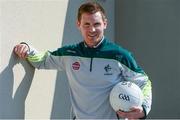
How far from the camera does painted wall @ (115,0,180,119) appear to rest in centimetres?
671

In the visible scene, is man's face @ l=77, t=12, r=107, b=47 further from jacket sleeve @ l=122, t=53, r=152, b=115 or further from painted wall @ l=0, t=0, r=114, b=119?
painted wall @ l=0, t=0, r=114, b=119

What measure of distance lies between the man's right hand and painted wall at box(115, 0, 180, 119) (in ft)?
10.7

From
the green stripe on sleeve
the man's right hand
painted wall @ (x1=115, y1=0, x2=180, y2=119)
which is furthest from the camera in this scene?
painted wall @ (x1=115, y1=0, x2=180, y2=119)

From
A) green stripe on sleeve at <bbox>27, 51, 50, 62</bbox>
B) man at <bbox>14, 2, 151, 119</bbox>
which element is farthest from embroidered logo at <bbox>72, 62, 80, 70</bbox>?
green stripe on sleeve at <bbox>27, 51, 50, 62</bbox>

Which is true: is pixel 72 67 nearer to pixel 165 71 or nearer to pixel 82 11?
pixel 82 11

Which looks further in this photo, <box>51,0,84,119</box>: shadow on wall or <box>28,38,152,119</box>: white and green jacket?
<box>51,0,84,119</box>: shadow on wall

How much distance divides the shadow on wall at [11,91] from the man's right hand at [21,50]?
48mm

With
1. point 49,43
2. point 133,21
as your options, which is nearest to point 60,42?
point 49,43

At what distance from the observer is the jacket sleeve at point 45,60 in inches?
154

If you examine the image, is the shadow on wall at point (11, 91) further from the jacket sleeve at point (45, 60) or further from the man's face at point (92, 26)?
the man's face at point (92, 26)

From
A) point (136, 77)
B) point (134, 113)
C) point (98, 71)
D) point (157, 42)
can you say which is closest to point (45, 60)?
point (98, 71)

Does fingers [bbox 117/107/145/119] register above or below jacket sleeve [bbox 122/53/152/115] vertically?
below

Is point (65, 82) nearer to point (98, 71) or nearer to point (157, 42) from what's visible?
point (98, 71)

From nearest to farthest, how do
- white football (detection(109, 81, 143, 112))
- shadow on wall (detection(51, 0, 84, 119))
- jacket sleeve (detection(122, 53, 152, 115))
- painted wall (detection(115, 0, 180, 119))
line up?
white football (detection(109, 81, 143, 112)) < jacket sleeve (detection(122, 53, 152, 115)) < shadow on wall (detection(51, 0, 84, 119)) < painted wall (detection(115, 0, 180, 119))
